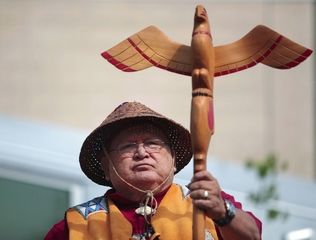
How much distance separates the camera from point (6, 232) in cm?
564

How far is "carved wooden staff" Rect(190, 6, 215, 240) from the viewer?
9.68ft

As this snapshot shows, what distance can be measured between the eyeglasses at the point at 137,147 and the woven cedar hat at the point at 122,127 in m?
0.07

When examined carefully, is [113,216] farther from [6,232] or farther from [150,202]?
[6,232]

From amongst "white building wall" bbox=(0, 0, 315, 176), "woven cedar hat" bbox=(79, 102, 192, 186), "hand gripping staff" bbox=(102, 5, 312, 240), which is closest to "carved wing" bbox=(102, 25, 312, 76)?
"hand gripping staff" bbox=(102, 5, 312, 240)

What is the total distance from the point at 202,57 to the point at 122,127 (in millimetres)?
406

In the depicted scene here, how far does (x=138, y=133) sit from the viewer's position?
3.28 meters

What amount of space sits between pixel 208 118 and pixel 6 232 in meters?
2.88

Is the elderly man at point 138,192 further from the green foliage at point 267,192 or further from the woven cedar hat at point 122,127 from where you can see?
the green foliage at point 267,192

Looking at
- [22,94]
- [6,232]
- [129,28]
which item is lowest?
[6,232]

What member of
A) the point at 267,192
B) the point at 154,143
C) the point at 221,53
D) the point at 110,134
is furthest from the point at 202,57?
the point at 267,192

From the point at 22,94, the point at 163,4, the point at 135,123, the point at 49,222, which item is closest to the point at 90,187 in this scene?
the point at 49,222

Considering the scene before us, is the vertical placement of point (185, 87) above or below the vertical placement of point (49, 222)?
above

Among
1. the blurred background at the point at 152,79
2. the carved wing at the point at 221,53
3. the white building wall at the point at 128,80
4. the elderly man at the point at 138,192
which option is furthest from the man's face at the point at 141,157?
the white building wall at the point at 128,80

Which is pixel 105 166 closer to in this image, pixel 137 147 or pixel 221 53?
pixel 137 147
